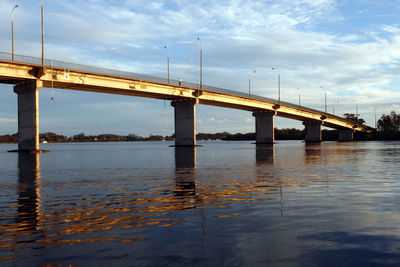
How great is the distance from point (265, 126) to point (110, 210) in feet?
332

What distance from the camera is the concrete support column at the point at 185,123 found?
81.2m

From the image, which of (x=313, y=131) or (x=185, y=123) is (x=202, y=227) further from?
(x=313, y=131)

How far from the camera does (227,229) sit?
765cm

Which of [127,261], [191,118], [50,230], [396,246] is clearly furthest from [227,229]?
[191,118]

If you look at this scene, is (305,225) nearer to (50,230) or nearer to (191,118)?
(50,230)

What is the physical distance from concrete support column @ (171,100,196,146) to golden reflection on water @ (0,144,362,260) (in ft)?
215

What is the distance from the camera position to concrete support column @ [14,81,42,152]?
173 feet

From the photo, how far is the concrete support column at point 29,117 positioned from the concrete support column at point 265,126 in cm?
6872

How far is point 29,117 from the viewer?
5281 centimetres

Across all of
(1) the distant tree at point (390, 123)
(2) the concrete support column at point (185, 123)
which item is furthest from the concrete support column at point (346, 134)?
(2) the concrete support column at point (185, 123)

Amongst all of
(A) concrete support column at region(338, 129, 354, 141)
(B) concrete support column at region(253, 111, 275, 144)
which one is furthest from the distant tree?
(B) concrete support column at region(253, 111, 275, 144)

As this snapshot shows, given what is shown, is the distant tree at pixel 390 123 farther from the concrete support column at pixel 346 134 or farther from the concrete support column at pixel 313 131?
the concrete support column at pixel 313 131

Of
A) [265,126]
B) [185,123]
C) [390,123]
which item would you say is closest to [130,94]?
[185,123]

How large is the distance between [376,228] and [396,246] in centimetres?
134
